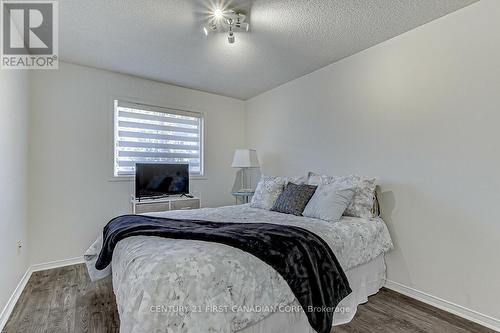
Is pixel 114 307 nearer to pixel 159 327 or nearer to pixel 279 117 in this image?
pixel 159 327

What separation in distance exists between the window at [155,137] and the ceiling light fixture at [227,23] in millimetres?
1927

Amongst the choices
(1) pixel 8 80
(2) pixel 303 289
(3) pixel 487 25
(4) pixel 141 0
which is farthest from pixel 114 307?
(3) pixel 487 25

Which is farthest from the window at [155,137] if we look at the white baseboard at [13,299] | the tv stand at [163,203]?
the white baseboard at [13,299]

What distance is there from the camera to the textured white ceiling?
2.16 m

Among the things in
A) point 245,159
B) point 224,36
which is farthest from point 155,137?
point 224,36

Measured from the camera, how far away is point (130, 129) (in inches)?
149

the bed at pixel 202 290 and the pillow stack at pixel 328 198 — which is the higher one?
the pillow stack at pixel 328 198

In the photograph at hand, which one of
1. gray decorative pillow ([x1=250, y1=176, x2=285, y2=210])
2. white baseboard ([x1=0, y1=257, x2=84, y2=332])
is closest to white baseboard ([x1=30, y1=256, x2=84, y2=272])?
white baseboard ([x1=0, y1=257, x2=84, y2=332])

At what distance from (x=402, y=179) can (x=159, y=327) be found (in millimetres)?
2486

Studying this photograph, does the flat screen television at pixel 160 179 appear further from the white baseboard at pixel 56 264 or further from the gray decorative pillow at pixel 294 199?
the gray decorative pillow at pixel 294 199

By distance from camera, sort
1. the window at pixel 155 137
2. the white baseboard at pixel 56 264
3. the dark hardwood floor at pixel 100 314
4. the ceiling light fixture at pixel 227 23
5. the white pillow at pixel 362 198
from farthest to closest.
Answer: the window at pixel 155 137 < the white baseboard at pixel 56 264 < the white pillow at pixel 362 198 < the ceiling light fixture at pixel 227 23 < the dark hardwood floor at pixel 100 314

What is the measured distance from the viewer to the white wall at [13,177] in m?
2.10

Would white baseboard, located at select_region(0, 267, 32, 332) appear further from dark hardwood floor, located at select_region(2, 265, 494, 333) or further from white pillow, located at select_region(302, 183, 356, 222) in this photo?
white pillow, located at select_region(302, 183, 356, 222)

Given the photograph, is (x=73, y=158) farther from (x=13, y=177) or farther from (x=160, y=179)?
(x=160, y=179)
